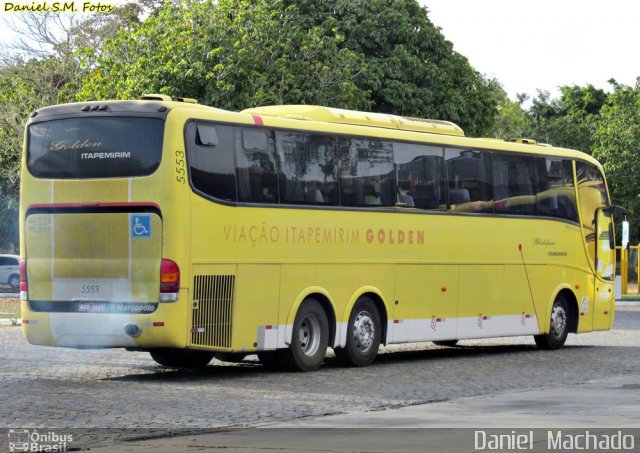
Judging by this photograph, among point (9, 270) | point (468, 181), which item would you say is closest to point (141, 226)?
point (468, 181)

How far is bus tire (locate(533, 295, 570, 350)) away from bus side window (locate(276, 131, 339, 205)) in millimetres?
6679

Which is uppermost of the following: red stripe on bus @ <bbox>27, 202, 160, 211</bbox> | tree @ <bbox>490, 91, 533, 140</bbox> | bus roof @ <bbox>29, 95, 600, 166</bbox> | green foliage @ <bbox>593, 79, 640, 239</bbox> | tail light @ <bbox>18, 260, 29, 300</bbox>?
tree @ <bbox>490, 91, 533, 140</bbox>

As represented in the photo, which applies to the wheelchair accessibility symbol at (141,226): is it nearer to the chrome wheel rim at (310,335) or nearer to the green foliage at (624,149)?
the chrome wheel rim at (310,335)

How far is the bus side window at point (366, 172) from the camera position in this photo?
20.1 meters

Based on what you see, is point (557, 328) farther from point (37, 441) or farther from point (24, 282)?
point (37, 441)

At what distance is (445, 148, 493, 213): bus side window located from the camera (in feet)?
73.0

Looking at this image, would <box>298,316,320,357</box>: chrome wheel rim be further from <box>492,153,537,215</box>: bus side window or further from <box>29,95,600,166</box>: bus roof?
<box>492,153,537,215</box>: bus side window

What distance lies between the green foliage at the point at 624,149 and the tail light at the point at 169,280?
45.0 metres

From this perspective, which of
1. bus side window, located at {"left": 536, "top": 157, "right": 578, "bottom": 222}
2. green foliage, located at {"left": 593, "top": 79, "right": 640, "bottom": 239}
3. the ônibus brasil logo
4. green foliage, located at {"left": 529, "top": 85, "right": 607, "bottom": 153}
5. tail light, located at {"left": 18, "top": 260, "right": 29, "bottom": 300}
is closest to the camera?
the ônibus brasil logo

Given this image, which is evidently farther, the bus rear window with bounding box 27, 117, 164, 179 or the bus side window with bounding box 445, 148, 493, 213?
the bus side window with bounding box 445, 148, 493, 213

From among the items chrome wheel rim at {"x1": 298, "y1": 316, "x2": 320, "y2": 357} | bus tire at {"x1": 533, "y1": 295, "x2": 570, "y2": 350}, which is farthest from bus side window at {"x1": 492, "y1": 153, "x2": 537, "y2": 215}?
chrome wheel rim at {"x1": 298, "y1": 316, "x2": 320, "y2": 357}

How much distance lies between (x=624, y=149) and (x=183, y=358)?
43.2 m

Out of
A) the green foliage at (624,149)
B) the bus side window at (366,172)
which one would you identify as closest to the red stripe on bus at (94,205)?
the bus side window at (366,172)

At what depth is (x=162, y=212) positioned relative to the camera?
17250 millimetres
